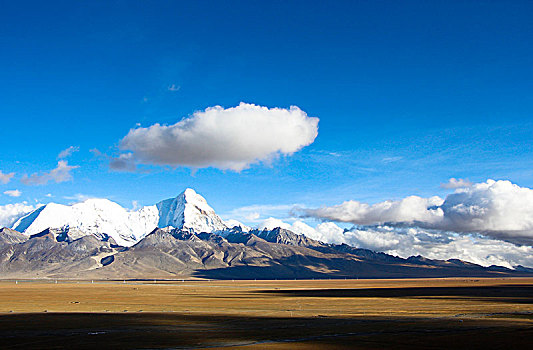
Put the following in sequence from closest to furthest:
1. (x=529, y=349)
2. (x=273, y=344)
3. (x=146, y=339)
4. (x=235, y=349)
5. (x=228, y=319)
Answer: (x=529, y=349) → (x=235, y=349) → (x=273, y=344) → (x=146, y=339) → (x=228, y=319)

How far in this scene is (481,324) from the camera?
165 feet

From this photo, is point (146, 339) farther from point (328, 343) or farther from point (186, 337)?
point (328, 343)

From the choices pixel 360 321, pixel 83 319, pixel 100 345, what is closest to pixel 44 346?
pixel 100 345

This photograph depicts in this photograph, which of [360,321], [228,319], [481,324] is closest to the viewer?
[481,324]

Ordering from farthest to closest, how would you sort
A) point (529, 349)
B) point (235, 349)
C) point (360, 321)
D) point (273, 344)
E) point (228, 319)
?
point (228, 319)
point (360, 321)
point (273, 344)
point (235, 349)
point (529, 349)

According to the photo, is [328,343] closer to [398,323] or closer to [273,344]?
[273,344]

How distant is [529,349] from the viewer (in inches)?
1316

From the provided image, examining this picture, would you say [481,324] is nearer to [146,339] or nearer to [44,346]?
[146,339]

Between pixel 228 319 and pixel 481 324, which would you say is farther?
pixel 228 319

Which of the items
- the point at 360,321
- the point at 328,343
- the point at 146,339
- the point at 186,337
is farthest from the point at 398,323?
the point at 146,339

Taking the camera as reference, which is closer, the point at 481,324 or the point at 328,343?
the point at 328,343

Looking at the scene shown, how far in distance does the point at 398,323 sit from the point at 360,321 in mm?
4901

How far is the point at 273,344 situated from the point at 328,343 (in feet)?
13.9

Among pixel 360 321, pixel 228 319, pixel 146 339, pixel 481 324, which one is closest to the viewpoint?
pixel 146 339
